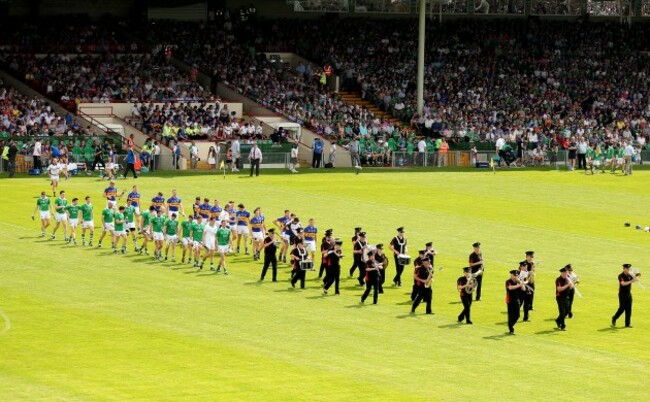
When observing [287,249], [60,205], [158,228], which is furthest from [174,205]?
[287,249]

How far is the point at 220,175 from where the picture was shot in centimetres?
6619

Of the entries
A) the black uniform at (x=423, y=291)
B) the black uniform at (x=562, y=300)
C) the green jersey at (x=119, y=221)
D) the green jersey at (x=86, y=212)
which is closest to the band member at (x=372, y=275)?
the black uniform at (x=423, y=291)

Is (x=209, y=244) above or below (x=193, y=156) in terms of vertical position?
below

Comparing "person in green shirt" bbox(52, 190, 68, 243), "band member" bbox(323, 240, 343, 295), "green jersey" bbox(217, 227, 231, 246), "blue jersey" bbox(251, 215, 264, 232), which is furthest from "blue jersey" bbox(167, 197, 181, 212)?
"band member" bbox(323, 240, 343, 295)

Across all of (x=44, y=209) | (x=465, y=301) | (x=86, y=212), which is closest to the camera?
(x=465, y=301)

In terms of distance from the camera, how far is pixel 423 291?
120 ft

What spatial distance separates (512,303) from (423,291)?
9.30 feet

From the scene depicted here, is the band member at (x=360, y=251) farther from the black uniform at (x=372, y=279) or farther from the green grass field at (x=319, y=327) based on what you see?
the black uniform at (x=372, y=279)

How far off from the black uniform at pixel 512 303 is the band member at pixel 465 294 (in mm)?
996

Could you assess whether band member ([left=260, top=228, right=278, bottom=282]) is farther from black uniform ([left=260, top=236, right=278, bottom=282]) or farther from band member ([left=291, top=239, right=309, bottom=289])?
band member ([left=291, top=239, right=309, bottom=289])

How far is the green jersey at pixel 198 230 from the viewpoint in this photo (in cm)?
4222

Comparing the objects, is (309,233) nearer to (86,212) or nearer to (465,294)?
(465,294)

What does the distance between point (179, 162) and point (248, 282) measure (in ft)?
91.5

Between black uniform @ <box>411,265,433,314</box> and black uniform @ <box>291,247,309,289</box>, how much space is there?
149 inches
